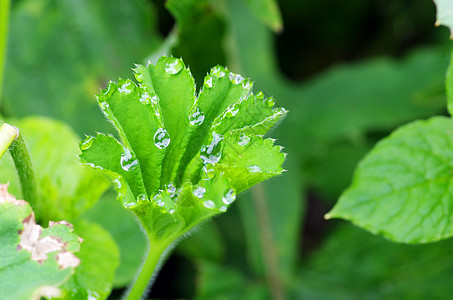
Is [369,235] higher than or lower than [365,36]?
lower

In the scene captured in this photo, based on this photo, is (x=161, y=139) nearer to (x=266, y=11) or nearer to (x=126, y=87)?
(x=126, y=87)

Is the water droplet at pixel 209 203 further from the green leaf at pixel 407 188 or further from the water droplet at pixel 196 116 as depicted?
the green leaf at pixel 407 188

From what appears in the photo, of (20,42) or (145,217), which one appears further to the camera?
(20,42)

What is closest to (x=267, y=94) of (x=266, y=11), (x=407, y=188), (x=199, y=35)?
(x=199, y=35)

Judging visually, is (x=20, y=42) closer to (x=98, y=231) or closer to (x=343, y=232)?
(x=98, y=231)

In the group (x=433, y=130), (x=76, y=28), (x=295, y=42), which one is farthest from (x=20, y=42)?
(x=433, y=130)

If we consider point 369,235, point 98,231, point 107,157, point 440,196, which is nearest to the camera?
point 107,157

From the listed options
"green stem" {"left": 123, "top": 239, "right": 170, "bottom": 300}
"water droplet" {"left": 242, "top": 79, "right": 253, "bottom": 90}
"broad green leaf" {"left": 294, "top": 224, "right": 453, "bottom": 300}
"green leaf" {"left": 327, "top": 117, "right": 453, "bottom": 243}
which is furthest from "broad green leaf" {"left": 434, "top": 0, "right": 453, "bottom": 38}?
"broad green leaf" {"left": 294, "top": 224, "right": 453, "bottom": 300}
